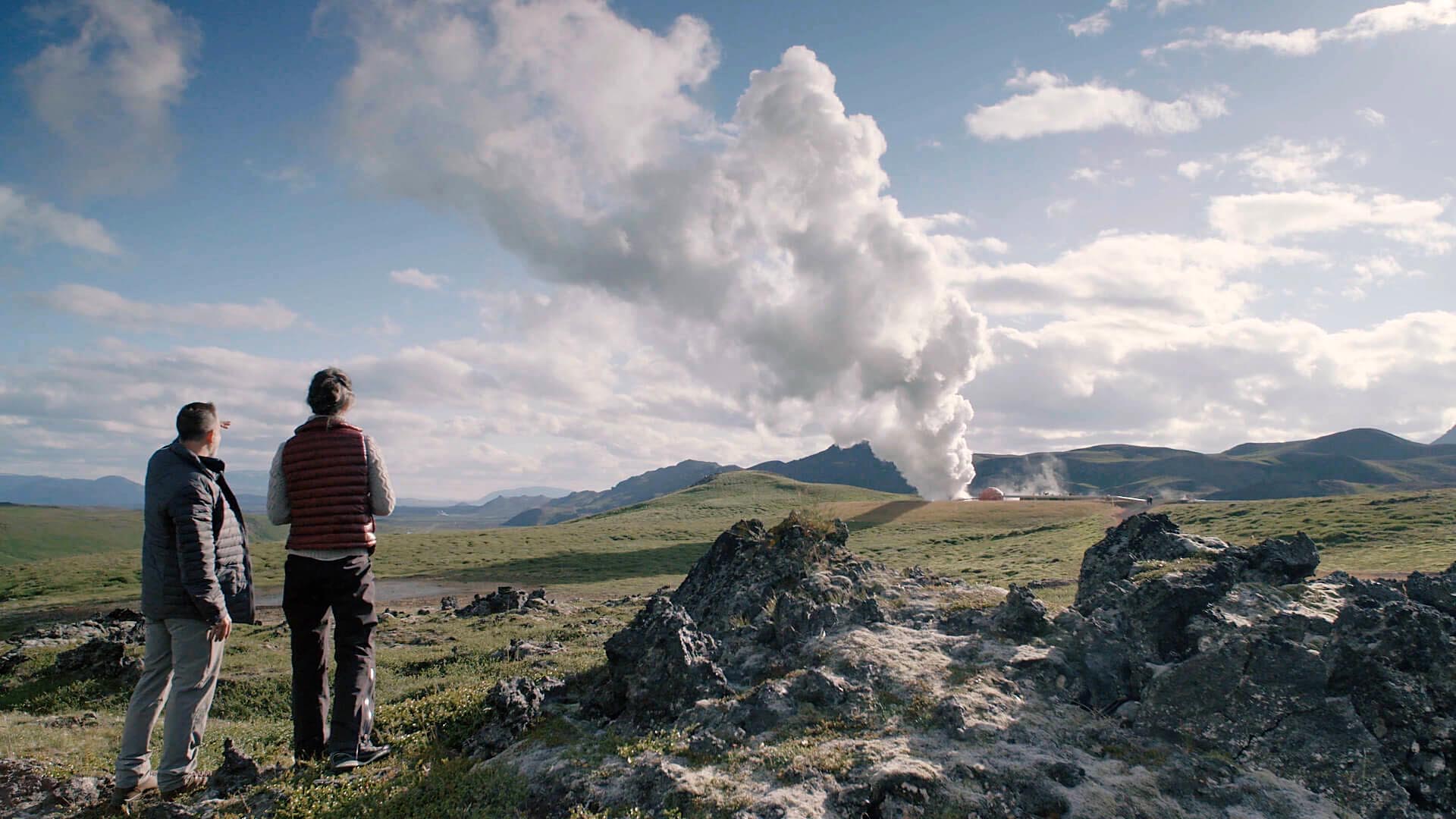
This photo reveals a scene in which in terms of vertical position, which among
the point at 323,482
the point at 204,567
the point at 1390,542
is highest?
the point at 323,482

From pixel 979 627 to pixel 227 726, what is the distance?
13804 millimetres

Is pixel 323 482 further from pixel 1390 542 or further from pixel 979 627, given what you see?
pixel 1390 542

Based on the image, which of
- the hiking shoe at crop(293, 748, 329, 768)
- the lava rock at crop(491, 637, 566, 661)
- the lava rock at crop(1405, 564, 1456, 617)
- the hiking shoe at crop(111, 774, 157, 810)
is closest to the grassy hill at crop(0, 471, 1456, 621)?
the lava rock at crop(491, 637, 566, 661)

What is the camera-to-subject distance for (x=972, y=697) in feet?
32.4

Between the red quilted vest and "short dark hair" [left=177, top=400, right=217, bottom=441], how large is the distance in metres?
0.91

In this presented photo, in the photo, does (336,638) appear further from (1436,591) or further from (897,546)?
(897,546)

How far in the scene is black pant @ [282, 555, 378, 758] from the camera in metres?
7.81

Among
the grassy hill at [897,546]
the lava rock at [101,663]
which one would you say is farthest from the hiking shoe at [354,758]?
the grassy hill at [897,546]

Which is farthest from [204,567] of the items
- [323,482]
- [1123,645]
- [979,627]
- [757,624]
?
[1123,645]

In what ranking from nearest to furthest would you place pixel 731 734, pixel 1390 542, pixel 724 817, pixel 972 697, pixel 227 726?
1. pixel 724 817
2. pixel 731 734
3. pixel 972 697
4. pixel 227 726
5. pixel 1390 542

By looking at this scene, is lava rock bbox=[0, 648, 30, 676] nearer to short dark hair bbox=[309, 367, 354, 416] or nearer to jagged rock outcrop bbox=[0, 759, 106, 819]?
jagged rock outcrop bbox=[0, 759, 106, 819]

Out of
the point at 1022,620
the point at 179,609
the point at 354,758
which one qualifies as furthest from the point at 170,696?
the point at 1022,620

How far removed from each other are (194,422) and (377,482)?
2.04 m

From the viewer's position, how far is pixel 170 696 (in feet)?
24.8
